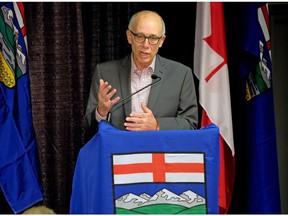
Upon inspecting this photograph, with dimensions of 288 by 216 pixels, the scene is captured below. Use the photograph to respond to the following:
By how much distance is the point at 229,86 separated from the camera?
3.52 m

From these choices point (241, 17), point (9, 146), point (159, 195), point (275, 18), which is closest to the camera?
point (159, 195)

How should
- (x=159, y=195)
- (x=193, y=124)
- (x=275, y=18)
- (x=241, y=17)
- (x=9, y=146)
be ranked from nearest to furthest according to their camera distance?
(x=159, y=195)
(x=193, y=124)
(x=9, y=146)
(x=241, y=17)
(x=275, y=18)

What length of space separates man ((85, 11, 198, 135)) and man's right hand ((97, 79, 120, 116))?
0.29ft

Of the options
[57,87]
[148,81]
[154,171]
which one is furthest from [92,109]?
[57,87]

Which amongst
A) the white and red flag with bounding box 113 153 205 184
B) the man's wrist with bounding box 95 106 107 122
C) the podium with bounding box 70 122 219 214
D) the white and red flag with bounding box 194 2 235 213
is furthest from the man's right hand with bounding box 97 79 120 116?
the white and red flag with bounding box 194 2 235 213

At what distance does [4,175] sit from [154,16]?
1.31m

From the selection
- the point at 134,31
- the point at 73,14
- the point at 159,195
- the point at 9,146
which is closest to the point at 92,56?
the point at 73,14

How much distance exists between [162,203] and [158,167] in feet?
0.44

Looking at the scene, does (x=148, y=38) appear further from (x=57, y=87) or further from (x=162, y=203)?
(x=57, y=87)

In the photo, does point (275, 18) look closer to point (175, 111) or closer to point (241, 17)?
point (241, 17)

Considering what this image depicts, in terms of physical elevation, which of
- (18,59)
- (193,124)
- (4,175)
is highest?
(18,59)

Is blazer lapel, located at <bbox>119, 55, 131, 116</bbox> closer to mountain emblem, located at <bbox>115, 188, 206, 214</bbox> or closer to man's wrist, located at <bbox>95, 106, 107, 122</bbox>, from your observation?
man's wrist, located at <bbox>95, 106, 107, 122</bbox>

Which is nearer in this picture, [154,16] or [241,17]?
[154,16]

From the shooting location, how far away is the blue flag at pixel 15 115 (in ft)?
10.4
